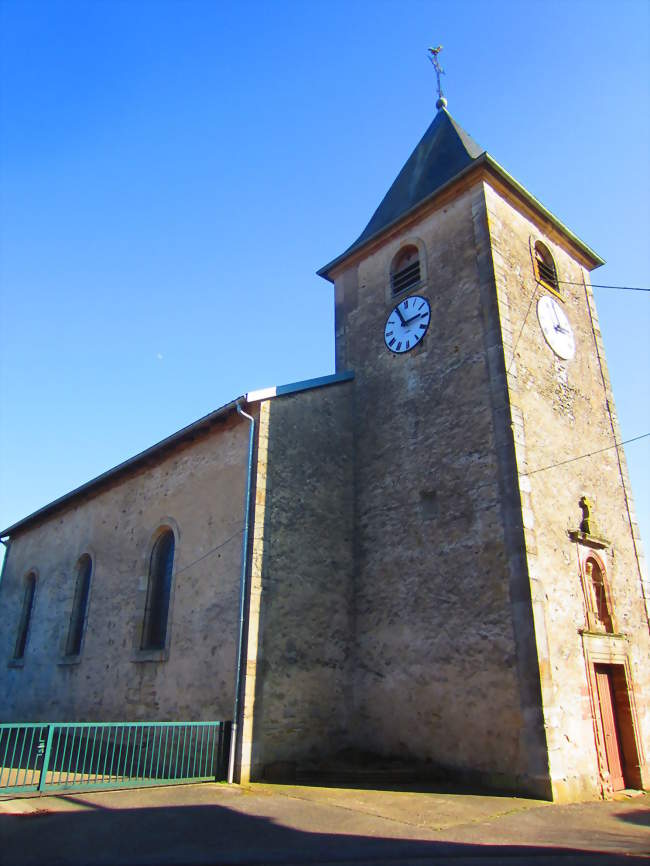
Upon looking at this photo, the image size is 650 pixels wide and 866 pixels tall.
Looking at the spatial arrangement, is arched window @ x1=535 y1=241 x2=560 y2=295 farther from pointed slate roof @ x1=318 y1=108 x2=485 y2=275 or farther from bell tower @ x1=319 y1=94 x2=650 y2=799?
pointed slate roof @ x1=318 y1=108 x2=485 y2=275

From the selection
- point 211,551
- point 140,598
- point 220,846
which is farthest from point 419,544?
point 220,846

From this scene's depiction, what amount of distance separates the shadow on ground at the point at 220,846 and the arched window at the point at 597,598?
15.2ft

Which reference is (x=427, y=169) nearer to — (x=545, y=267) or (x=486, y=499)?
(x=545, y=267)

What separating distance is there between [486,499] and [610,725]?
3.68 meters

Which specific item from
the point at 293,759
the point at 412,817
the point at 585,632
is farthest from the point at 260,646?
the point at 585,632

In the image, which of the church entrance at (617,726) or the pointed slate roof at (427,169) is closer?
the church entrance at (617,726)

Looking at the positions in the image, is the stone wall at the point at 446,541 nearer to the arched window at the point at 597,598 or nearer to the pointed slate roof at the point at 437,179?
the pointed slate roof at the point at 437,179

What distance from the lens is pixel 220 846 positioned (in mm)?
5285

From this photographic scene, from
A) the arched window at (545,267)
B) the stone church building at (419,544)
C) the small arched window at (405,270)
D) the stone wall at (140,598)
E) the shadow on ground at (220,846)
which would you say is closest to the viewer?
the shadow on ground at (220,846)

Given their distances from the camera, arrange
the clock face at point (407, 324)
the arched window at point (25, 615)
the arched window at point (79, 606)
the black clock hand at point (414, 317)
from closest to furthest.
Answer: the clock face at point (407, 324)
the black clock hand at point (414, 317)
the arched window at point (79, 606)
the arched window at point (25, 615)

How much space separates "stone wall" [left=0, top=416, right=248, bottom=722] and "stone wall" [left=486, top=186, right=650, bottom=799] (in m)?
4.35

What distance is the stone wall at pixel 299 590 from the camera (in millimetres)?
8930

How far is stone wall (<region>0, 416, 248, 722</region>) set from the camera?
9.77m

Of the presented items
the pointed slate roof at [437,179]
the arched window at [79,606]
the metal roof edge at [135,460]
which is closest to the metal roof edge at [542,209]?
the pointed slate roof at [437,179]
